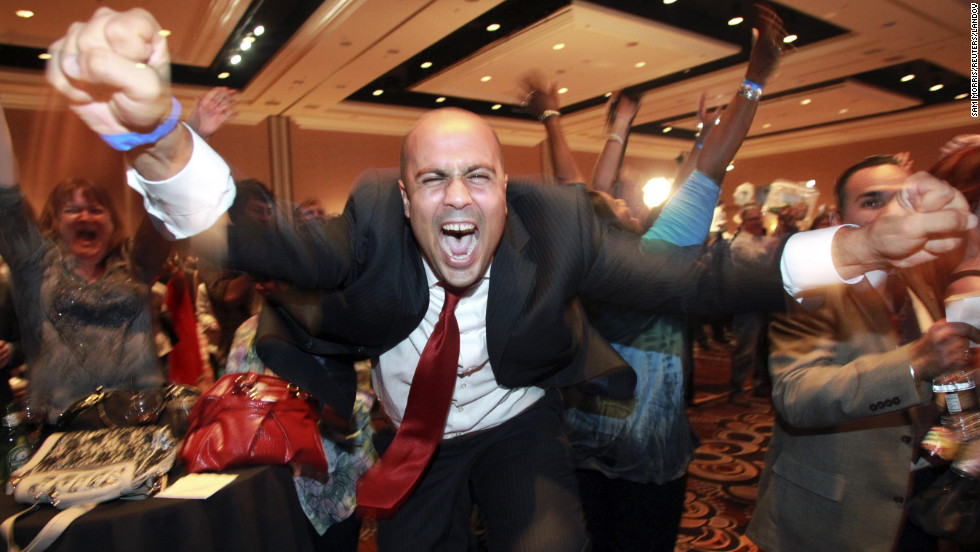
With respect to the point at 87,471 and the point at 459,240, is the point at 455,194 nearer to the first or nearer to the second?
the point at 459,240

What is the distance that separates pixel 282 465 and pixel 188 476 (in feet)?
0.87

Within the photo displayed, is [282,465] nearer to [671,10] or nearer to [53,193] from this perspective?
[53,193]

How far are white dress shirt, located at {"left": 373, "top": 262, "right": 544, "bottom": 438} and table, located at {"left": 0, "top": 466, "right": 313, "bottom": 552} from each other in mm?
482

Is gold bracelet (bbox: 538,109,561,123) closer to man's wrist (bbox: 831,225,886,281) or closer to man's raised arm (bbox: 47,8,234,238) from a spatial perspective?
man's wrist (bbox: 831,225,886,281)

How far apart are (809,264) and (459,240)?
2.55 ft

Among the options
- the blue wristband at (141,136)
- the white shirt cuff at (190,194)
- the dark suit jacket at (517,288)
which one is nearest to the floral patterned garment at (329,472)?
the dark suit jacket at (517,288)

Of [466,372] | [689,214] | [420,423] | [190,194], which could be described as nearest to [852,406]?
[689,214]

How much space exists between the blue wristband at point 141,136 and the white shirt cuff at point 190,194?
0.06 m

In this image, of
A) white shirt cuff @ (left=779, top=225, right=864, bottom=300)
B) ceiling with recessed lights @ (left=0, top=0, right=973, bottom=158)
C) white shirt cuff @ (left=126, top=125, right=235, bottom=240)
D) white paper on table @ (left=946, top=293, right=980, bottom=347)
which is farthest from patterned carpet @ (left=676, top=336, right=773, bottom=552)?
ceiling with recessed lights @ (left=0, top=0, right=973, bottom=158)

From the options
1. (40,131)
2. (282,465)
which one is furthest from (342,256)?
(40,131)

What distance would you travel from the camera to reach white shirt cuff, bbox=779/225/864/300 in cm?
124

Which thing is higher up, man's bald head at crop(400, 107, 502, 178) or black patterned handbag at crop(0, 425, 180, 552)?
man's bald head at crop(400, 107, 502, 178)

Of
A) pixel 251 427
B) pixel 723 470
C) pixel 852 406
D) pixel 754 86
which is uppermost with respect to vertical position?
pixel 754 86

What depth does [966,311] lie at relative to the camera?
1443mm
